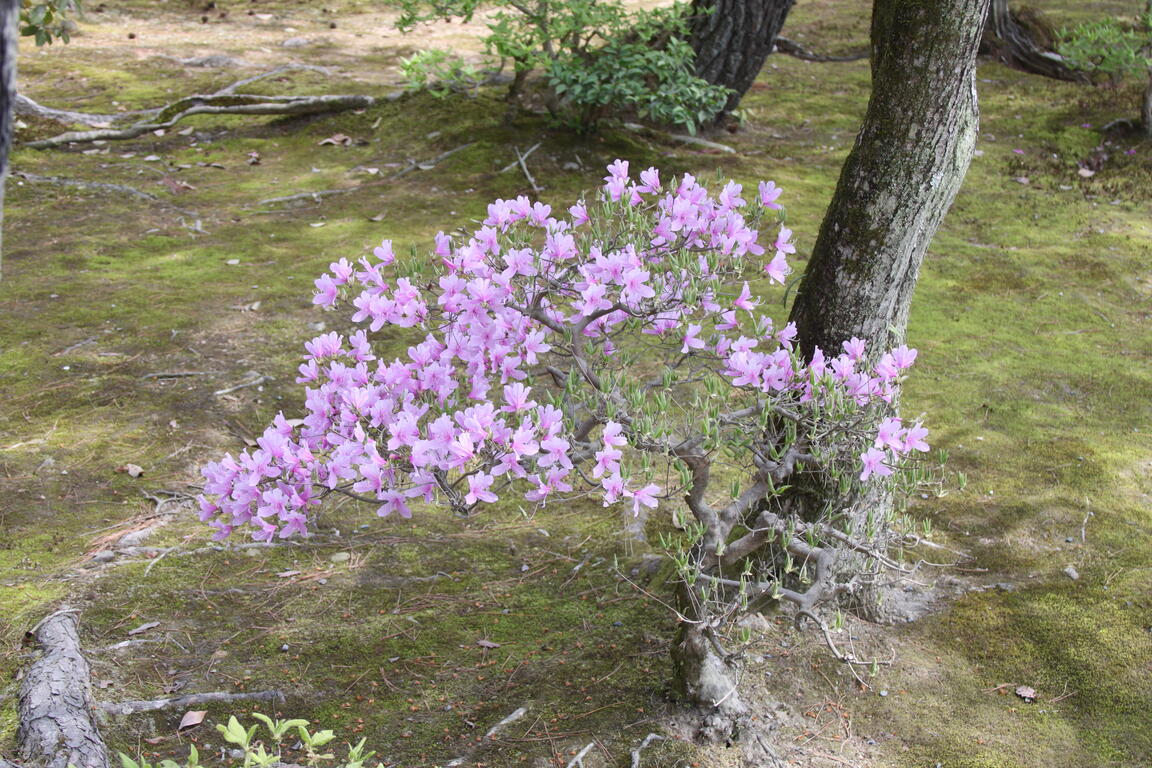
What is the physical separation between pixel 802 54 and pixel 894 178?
29.9 feet

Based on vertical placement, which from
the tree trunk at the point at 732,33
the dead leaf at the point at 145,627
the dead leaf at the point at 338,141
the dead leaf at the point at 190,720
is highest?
the tree trunk at the point at 732,33

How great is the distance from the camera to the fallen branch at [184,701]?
2.68 metres

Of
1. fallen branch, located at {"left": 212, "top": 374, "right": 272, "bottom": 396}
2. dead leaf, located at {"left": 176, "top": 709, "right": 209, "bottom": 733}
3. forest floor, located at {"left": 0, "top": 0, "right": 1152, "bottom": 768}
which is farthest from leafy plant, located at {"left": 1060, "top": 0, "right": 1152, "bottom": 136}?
dead leaf, located at {"left": 176, "top": 709, "right": 209, "bottom": 733}

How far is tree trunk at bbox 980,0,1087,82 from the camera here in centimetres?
1036

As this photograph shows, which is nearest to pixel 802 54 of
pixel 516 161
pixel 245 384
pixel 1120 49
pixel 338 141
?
pixel 1120 49

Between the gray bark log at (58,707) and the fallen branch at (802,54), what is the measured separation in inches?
404

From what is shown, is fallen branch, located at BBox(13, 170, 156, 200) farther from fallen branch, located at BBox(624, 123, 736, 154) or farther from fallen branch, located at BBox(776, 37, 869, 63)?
fallen branch, located at BBox(776, 37, 869, 63)

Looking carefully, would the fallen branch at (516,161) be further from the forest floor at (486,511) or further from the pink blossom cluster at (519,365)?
the pink blossom cluster at (519,365)

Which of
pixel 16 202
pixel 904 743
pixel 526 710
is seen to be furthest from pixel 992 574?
pixel 16 202

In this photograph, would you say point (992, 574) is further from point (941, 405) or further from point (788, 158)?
point (788, 158)

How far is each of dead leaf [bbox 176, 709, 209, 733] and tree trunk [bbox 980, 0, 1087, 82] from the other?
1037 cm

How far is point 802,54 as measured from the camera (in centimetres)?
1130

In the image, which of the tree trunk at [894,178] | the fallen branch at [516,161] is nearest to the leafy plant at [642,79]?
the fallen branch at [516,161]

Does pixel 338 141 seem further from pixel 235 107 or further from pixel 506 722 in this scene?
pixel 506 722
